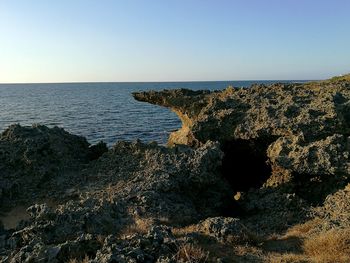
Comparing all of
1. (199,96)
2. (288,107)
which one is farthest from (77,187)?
(199,96)

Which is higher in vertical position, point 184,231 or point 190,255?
point 190,255

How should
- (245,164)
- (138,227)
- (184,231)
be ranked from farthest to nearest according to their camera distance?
(245,164) < (138,227) < (184,231)

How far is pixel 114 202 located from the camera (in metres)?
16.4

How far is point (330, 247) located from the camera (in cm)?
1126

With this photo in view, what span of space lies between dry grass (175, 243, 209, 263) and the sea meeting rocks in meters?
0.03

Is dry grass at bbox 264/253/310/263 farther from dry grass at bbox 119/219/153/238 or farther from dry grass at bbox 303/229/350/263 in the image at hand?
dry grass at bbox 119/219/153/238

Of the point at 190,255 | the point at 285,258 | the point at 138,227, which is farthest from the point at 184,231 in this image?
the point at 285,258

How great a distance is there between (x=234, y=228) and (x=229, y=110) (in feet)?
38.4

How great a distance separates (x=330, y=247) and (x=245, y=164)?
11.6m

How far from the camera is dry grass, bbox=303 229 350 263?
1083 centimetres

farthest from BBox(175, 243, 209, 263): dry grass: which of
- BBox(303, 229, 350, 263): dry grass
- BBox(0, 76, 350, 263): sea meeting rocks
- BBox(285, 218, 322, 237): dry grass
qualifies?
BBox(285, 218, 322, 237): dry grass

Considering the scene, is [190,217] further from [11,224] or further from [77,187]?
[11,224]

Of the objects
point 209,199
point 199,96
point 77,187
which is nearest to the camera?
point 209,199

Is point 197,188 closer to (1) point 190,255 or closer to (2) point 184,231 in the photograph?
(2) point 184,231
